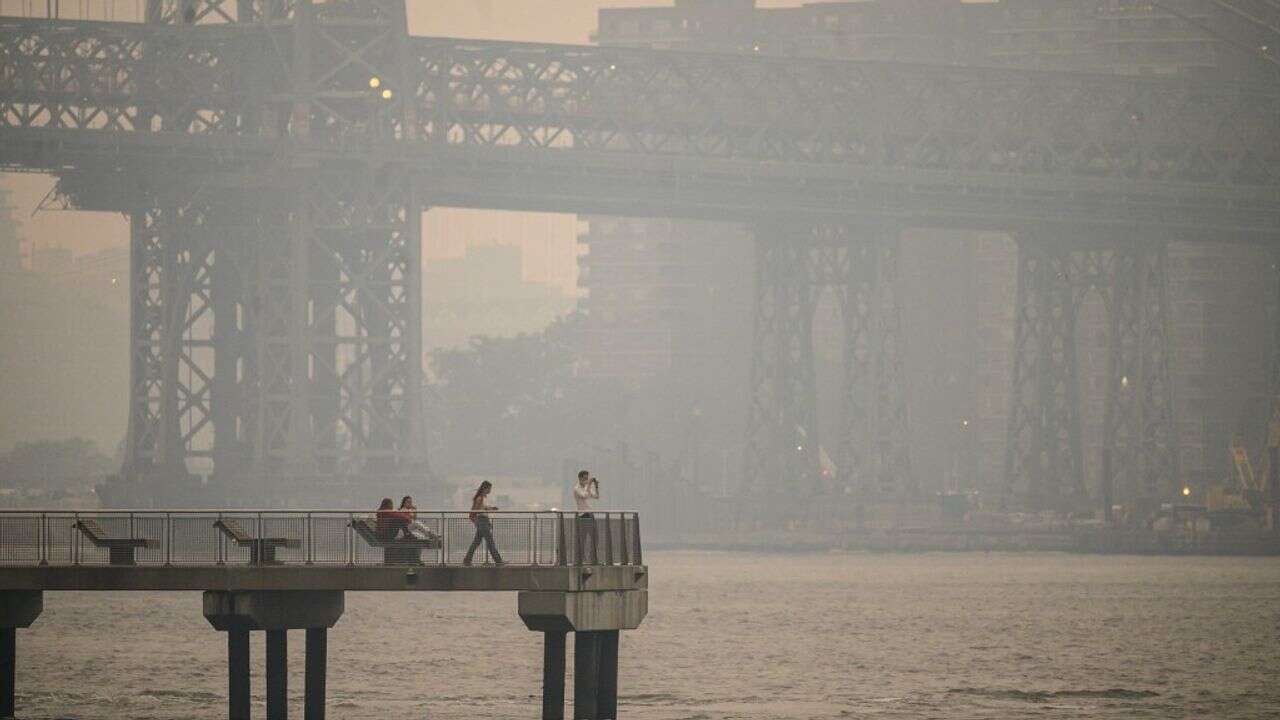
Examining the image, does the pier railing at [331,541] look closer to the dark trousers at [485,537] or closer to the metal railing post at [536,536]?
the metal railing post at [536,536]

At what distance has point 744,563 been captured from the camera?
158 metres

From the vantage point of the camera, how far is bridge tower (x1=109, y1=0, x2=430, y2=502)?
14538 cm

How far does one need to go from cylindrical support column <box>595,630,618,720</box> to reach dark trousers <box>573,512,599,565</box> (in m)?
1.82

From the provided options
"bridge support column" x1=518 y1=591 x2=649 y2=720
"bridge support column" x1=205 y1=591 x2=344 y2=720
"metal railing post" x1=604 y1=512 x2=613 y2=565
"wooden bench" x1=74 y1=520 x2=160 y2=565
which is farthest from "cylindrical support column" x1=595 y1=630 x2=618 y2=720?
"wooden bench" x1=74 y1=520 x2=160 y2=565

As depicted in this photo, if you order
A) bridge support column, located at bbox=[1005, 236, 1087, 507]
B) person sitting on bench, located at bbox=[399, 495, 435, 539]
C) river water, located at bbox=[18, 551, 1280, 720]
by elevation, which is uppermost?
bridge support column, located at bbox=[1005, 236, 1087, 507]

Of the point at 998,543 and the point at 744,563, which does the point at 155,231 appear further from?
the point at 998,543

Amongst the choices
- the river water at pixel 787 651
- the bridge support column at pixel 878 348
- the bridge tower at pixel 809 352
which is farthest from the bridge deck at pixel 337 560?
the bridge support column at pixel 878 348

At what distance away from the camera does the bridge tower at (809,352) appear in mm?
161000

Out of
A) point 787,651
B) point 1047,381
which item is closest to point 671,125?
point 1047,381

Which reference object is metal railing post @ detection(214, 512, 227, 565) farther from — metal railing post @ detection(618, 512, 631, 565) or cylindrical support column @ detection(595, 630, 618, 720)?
metal railing post @ detection(618, 512, 631, 565)

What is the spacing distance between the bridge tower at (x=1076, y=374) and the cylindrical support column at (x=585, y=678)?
350ft

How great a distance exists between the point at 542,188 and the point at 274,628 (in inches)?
3818

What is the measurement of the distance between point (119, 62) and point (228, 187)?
9.60m

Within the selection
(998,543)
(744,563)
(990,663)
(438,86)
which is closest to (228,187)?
(438,86)
